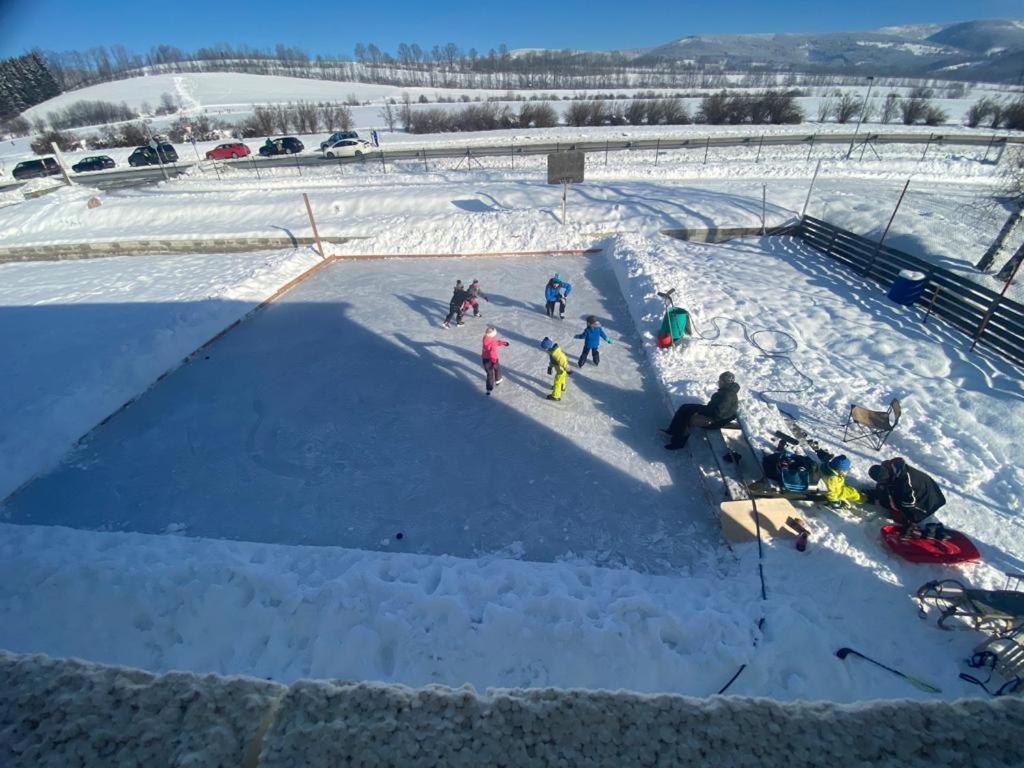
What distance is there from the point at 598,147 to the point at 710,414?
31368 mm

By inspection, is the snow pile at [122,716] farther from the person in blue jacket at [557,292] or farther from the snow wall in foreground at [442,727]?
the person in blue jacket at [557,292]

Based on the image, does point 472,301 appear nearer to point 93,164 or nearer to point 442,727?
point 442,727

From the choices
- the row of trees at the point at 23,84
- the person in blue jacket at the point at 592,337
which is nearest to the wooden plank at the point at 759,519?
the person in blue jacket at the point at 592,337

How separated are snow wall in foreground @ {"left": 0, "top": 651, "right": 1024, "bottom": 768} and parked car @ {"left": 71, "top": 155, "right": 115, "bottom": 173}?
47.7 metres

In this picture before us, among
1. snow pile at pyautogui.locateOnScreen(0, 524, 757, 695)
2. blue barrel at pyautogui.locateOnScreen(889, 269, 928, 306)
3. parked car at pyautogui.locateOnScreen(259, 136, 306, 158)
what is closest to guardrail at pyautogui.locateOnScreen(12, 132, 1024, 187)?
parked car at pyautogui.locateOnScreen(259, 136, 306, 158)

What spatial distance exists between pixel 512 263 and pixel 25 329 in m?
13.0

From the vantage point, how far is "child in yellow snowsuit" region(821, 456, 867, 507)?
5.98 m

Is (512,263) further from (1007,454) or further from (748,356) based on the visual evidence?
(1007,454)

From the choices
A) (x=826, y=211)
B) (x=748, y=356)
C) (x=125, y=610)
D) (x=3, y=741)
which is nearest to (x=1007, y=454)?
(x=748, y=356)

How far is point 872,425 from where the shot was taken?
23.5 ft

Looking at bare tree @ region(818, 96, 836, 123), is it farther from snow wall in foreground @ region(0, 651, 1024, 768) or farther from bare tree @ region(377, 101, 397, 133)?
snow wall in foreground @ region(0, 651, 1024, 768)

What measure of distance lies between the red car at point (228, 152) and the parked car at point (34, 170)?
10.5 metres

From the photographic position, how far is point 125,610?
16.7 ft

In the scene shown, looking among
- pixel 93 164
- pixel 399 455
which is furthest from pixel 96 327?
pixel 93 164
